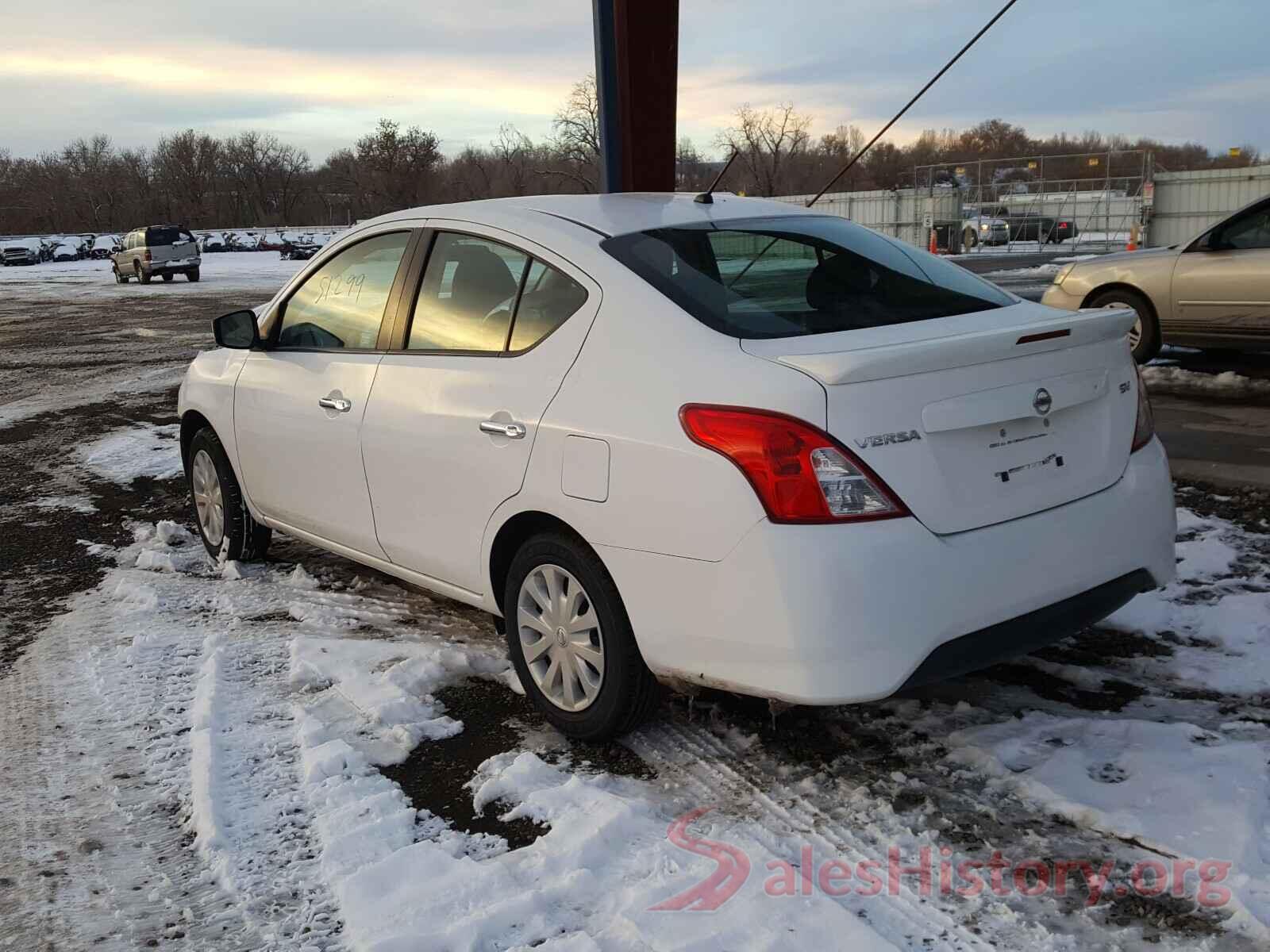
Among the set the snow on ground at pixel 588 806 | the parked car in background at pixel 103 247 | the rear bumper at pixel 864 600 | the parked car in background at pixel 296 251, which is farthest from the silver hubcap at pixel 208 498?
the parked car in background at pixel 103 247

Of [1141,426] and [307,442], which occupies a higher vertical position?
Answer: [1141,426]

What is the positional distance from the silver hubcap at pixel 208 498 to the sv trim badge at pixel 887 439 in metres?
3.66

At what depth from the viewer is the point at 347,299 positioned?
4688mm

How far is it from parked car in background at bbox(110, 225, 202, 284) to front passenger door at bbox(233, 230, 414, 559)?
120 ft

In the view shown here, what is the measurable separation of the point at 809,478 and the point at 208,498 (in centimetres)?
383

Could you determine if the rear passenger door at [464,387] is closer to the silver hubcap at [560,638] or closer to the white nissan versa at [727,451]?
the white nissan versa at [727,451]

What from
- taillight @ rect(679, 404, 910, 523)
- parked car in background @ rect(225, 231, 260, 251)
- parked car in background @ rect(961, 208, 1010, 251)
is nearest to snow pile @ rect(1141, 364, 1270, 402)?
taillight @ rect(679, 404, 910, 523)

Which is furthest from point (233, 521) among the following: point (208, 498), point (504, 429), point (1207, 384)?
point (1207, 384)

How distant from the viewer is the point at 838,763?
3.37m

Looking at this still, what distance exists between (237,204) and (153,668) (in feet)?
404

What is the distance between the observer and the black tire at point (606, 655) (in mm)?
3301

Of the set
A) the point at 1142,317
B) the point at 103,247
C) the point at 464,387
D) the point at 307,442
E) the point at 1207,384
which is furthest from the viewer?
the point at 103,247

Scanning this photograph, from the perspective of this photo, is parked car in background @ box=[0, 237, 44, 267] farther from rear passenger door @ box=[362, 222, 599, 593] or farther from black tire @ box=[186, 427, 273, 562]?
rear passenger door @ box=[362, 222, 599, 593]

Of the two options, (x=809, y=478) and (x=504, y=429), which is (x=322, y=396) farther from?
(x=809, y=478)
